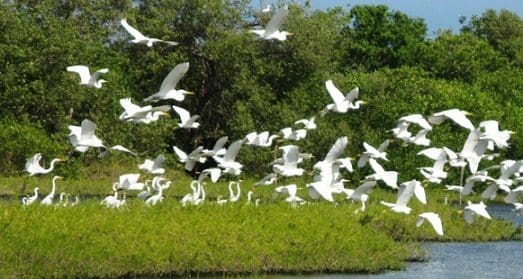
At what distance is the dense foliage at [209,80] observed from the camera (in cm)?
3934

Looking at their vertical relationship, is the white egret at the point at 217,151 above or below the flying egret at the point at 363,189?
above

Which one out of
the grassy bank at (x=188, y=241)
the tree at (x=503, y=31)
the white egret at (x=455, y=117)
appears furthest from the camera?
the tree at (x=503, y=31)

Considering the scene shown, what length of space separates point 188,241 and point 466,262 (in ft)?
19.0

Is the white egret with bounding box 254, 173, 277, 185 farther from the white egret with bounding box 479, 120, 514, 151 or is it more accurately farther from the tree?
the tree

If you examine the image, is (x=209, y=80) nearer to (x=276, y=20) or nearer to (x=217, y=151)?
(x=217, y=151)

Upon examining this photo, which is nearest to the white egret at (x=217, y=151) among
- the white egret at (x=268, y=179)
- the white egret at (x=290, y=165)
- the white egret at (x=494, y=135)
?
the white egret at (x=290, y=165)

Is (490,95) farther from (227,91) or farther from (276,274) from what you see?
(276,274)

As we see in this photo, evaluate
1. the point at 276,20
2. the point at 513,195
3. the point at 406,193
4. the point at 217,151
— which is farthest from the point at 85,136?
the point at 513,195

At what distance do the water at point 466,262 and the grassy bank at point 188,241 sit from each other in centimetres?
40

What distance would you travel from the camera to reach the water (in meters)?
20.4

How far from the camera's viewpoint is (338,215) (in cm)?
2266

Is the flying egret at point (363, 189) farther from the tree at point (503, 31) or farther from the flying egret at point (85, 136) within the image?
the tree at point (503, 31)

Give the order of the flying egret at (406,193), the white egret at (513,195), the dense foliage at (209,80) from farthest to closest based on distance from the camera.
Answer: the dense foliage at (209,80) < the white egret at (513,195) < the flying egret at (406,193)

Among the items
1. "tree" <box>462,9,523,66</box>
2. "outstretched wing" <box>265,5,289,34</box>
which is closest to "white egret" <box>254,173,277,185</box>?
"outstretched wing" <box>265,5,289,34</box>
